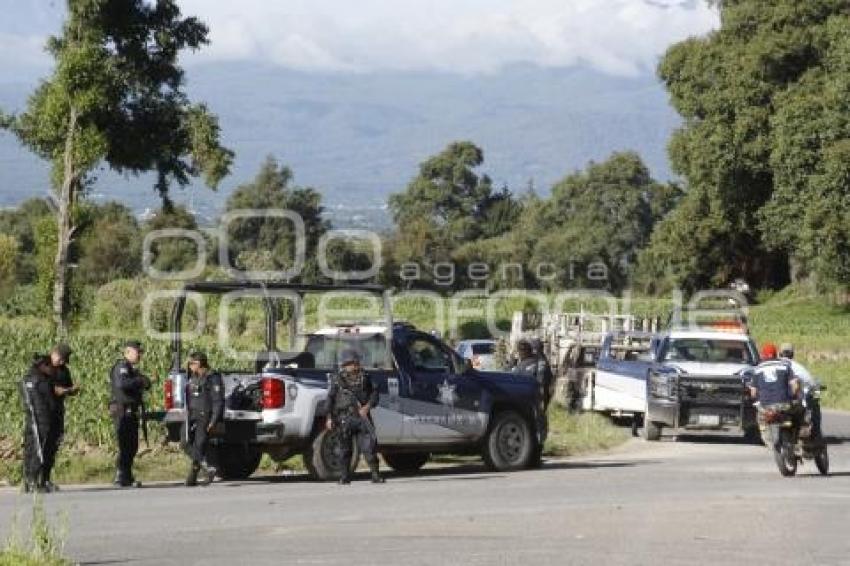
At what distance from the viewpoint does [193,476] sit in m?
20.3

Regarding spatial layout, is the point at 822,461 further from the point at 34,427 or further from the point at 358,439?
the point at 34,427

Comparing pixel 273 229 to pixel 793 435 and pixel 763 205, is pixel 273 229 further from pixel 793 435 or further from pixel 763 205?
pixel 793 435

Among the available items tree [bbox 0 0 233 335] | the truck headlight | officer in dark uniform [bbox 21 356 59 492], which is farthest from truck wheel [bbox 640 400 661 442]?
tree [bbox 0 0 233 335]

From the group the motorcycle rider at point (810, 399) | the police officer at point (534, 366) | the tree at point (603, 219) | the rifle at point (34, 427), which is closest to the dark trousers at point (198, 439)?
the rifle at point (34, 427)

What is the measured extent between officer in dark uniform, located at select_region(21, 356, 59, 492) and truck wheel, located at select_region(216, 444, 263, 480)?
8.21 feet

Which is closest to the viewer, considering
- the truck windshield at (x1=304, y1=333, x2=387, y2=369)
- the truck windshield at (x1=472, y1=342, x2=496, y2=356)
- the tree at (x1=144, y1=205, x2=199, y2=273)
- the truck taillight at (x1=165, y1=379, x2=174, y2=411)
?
the truck taillight at (x1=165, y1=379, x2=174, y2=411)

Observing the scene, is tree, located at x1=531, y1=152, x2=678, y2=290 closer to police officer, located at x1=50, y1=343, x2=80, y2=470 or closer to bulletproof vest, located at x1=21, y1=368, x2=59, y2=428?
police officer, located at x1=50, y1=343, x2=80, y2=470

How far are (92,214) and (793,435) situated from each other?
2491cm

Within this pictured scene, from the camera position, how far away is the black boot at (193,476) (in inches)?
797

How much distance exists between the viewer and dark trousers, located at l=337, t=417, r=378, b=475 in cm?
2009

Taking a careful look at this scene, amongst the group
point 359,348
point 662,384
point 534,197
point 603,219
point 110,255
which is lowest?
point 662,384

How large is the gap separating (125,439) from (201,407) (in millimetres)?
1022

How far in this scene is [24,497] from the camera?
61.3 feet

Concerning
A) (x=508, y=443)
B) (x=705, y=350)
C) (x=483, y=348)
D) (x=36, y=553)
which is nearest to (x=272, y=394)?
(x=508, y=443)
